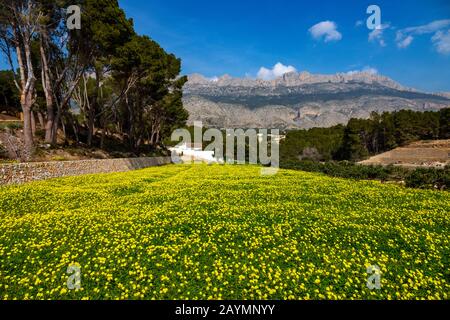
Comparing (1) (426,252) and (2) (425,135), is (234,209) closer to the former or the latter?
(1) (426,252)

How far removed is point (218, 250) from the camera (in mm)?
7844

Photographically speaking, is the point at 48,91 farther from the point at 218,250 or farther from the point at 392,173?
the point at 392,173

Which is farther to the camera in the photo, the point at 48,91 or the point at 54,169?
the point at 48,91

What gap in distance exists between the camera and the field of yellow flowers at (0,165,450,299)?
233 inches

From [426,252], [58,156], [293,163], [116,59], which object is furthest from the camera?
[293,163]

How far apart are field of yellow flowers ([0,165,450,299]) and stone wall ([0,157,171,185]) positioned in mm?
6696

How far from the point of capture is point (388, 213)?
12.7m

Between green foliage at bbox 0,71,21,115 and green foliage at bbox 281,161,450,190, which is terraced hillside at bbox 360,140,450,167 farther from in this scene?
green foliage at bbox 0,71,21,115

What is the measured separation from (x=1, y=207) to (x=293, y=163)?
4810 centimetres

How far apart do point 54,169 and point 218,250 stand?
70.5ft

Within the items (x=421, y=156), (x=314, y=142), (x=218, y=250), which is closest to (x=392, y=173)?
(x=218, y=250)

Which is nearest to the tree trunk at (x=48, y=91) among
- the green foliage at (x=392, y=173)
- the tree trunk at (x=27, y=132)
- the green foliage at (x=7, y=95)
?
the tree trunk at (x=27, y=132)
